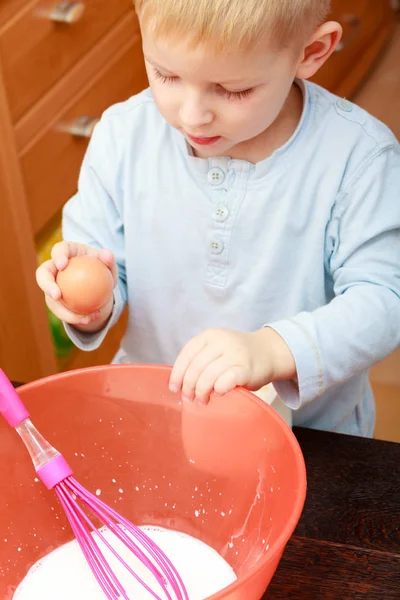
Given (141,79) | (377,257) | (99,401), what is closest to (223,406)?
(99,401)

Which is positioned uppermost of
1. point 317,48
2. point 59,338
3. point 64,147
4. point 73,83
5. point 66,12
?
point 317,48

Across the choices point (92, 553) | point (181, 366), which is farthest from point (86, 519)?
point (181, 366)

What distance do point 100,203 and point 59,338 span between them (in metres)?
0.72

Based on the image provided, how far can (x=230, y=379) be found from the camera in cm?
63

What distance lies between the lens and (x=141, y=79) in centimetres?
167

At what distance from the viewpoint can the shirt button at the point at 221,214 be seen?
83cm

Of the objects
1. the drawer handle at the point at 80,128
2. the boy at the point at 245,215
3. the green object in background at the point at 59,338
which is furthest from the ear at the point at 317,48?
the green object in background at the point at 59,338

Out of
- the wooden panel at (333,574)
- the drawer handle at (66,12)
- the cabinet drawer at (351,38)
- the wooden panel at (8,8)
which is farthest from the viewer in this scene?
the cabinet drawer at (351,38)

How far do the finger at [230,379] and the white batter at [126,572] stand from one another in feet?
0.50

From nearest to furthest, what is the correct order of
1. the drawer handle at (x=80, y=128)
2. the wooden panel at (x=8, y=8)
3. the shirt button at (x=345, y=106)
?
1. the shirt button at (x=345, y=106)
2. the wooden panel at (x=8, y=8)
3. the drawer handle at (x=80, y=128)

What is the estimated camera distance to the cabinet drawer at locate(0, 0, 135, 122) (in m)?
1.26

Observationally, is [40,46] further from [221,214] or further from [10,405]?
[10,405]

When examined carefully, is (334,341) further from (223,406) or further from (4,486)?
(4,486)

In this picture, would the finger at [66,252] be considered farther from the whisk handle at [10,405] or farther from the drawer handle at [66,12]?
the drawer handle at [66,12]
